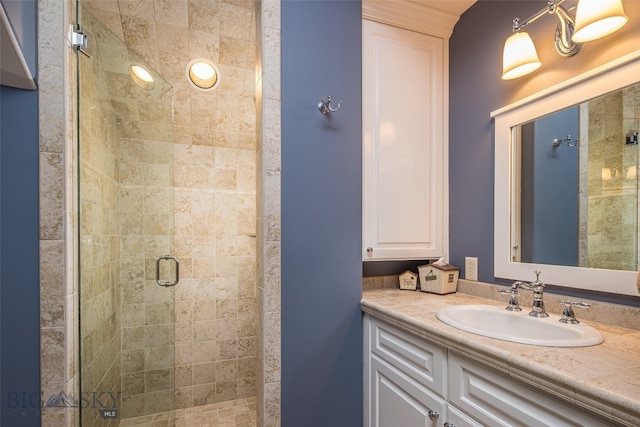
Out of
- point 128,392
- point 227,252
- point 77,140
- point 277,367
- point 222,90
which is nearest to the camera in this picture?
point 77,140

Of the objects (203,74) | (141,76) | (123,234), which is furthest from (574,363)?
(203,74)

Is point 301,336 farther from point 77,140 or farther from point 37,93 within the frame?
point 37,93

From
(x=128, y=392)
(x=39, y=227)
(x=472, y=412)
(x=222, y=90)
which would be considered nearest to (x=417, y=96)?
(x=222, y=90)

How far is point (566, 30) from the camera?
3.92ft

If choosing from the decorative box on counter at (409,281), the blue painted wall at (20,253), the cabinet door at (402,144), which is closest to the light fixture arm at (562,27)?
the cabinet door at (402,144)

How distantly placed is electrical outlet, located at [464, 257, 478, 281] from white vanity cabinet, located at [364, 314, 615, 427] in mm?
608

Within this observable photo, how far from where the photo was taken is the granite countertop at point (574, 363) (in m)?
0.61

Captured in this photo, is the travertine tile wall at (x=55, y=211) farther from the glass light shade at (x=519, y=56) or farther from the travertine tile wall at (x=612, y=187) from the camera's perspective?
the travertine tile wall at (x=612, y=187)

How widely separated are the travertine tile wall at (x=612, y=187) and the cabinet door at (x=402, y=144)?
70cm

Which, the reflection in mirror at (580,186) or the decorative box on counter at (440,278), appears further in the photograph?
the decorative box on counter at (440,278)

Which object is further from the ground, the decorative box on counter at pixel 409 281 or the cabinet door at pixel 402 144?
the cabinet door at pixel 402 144

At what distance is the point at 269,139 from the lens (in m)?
1.36

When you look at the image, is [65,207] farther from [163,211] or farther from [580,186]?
[580,186]

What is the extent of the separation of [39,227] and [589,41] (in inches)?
83.6
